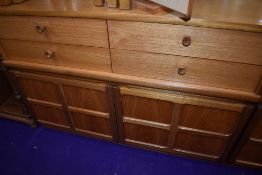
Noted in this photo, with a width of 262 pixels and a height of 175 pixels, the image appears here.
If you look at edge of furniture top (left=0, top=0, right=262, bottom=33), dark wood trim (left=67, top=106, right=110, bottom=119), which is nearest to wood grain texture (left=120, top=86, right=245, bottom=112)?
dark wood trim (left=67, top=106, right=110, bottom=119)

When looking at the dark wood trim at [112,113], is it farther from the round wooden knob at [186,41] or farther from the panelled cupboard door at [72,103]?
the round wooden knob at [186,41]

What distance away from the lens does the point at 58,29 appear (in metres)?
0.89

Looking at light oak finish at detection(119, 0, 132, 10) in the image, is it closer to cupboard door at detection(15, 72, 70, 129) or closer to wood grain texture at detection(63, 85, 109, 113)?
wood grain texture at detection(63, 85, 109, 113)

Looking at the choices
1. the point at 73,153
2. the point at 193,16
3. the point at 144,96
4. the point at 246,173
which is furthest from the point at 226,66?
the point at 73,153

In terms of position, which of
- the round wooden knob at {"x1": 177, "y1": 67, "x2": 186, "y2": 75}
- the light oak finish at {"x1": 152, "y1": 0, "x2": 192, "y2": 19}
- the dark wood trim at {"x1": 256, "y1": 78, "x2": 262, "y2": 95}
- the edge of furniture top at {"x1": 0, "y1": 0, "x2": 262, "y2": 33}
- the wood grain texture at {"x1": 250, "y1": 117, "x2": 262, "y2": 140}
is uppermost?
the light oak finish at {"x1": 152, "y1": 0, "x2": 192, "y2": 19}

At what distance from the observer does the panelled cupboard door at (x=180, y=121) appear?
0.93m

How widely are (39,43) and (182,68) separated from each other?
2.11 feet

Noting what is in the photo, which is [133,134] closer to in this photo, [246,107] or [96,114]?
[96,114]

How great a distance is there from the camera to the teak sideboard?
0.76 meters

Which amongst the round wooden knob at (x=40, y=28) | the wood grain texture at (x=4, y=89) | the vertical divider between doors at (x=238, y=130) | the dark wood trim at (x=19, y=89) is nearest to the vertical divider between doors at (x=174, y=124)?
the vertical divider between doors at (x=238, y=130)

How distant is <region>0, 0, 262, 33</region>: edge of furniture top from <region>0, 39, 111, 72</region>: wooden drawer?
0.50ft

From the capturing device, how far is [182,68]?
847 mm

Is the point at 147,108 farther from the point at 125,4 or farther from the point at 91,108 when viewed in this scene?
the point at 125,4

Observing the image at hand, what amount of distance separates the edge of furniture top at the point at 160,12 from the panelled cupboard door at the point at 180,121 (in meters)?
0.33
